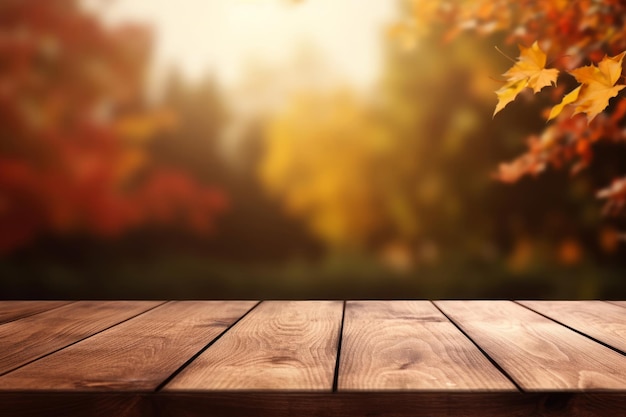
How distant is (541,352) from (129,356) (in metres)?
0.63

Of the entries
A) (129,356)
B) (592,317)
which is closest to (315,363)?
(129,356)

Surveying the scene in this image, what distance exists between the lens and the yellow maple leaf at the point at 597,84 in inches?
29.0

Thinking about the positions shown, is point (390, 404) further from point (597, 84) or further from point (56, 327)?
point (56, 327)

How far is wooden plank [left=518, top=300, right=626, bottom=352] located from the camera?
1.02m

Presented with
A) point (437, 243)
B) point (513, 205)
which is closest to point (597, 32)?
point (513, 205)

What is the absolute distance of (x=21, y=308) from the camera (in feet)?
4.63

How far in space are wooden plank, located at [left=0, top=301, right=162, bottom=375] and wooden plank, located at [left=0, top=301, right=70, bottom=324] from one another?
1.4 inches

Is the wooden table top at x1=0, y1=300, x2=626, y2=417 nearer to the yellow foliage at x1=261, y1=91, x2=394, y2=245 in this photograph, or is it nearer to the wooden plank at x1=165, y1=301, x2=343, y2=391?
the wooden plank at x1=165, y1=301, x2=343, y2=391

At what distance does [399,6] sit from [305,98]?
0.37m

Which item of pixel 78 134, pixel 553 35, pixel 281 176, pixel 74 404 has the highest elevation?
pixel 553 35

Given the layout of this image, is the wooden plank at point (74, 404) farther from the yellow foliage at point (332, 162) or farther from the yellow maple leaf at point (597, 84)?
the yellow foliage at point (332, 162)

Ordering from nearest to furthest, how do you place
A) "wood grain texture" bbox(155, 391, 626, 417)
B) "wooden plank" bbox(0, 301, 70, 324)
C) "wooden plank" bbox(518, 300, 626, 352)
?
"wood grain texture" bbox(155, 391, 626, 417) < "wooden plank" bbox(518, 300, 626, 352) < "wooden plank" bbox(0, 301, 70, 324)

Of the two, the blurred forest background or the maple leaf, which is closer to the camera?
the maple leaf

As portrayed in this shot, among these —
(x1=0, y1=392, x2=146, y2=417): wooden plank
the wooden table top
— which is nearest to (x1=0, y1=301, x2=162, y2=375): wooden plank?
the wooden table top
